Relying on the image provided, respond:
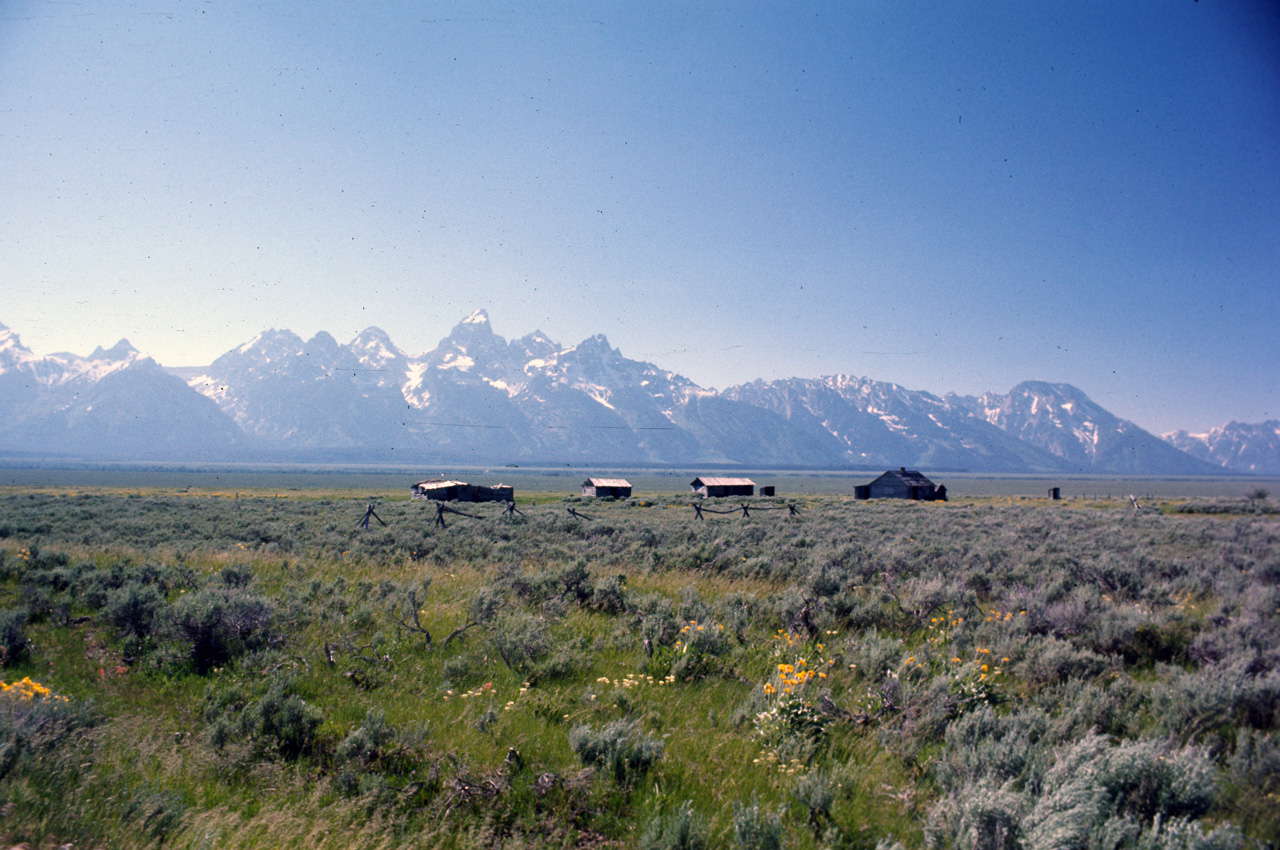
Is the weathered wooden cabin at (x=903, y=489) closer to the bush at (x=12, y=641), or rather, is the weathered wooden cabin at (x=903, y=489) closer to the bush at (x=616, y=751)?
the bush at (x=616, y=751)

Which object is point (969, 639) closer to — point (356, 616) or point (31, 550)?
→ point (356, 616)

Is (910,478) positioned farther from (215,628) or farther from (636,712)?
(215,628)

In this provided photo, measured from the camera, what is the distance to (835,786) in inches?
164

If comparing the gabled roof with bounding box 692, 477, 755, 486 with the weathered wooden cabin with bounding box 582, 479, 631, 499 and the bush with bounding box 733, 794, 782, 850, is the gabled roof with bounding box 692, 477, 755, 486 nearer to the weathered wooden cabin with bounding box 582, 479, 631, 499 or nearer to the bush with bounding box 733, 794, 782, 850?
the weathered wooden cabin with bounding box 582, 479, 631, 499

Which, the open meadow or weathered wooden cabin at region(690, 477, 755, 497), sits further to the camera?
weathered wooden cabin at region(690, 477, 755, 497)

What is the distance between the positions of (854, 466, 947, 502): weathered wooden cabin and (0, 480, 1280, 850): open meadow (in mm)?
58772

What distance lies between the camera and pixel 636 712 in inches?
218

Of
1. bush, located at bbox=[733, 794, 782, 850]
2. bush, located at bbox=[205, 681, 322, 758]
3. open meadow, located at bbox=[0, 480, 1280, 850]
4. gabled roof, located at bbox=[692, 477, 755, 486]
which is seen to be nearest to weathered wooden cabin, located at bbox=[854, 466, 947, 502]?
gabled roof, located at bbox=[692, 477, 755, 486]

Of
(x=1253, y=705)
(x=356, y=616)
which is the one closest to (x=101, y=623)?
(x=356, y=616)

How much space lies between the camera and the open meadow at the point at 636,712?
12.0ft

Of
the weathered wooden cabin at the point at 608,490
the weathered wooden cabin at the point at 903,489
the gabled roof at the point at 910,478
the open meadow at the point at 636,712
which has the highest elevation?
the open meadow at the point at 636,712

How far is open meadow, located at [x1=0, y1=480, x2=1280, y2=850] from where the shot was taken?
365cm

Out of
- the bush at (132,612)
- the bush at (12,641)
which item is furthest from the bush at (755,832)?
the bush at (12,641)

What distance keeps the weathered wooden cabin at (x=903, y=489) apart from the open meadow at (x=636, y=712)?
58772 mm
